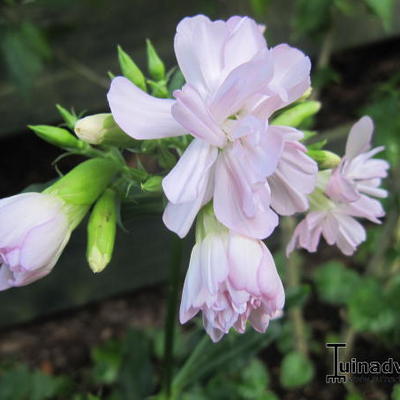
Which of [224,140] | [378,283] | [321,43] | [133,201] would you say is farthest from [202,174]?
[321,43]

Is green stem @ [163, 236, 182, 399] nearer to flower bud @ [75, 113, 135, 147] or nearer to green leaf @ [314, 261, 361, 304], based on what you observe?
flower bud @ [75, 113, 135, 147]

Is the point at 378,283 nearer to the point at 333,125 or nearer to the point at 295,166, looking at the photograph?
the point at 333,125

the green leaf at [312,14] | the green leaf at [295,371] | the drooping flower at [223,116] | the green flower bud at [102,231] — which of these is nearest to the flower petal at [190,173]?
the drooping flower at [223,116]

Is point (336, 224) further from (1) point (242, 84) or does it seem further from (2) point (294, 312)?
(2) point (294, 312)

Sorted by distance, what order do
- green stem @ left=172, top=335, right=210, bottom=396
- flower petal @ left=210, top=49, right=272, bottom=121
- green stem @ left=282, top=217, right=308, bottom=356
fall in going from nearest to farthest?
flower petal @ left=210, top=49, right=272, bottom=121
green stem @ left=172, top=335, right=210, bottom=396
green stem @ left=282, top=217, right=308, bottom=356

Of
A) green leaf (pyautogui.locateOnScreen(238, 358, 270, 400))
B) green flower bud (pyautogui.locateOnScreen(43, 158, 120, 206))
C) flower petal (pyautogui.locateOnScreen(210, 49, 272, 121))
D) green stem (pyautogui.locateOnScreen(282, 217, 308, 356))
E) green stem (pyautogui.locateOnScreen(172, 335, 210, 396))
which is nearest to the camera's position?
flower petal (pyautogui.locateOnScreen(210, 49, 272, 121))

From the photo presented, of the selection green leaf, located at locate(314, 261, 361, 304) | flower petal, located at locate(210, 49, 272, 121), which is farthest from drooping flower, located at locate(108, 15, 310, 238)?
green leaf, located at locate(314, 261, 361, 304)

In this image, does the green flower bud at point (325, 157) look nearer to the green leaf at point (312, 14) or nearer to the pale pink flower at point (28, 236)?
the pale pink flower at point (28, 236)
